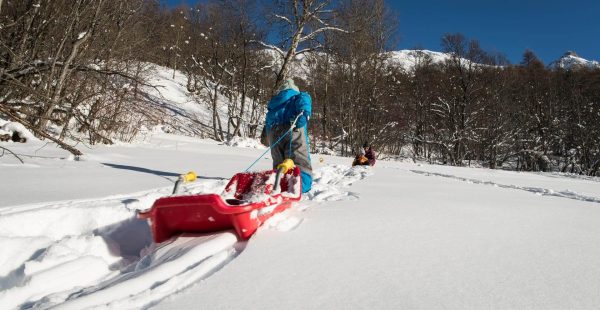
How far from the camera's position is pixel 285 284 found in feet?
5.32

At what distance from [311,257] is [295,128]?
261 centimetres

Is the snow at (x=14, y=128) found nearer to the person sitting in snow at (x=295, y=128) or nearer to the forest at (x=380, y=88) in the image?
the person sitting in snow at (x=295, y=128)

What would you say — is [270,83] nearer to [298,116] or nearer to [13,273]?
[298,116]

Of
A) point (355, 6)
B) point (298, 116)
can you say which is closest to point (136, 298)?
point (298, 116)

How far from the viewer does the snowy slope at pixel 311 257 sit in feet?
4.90

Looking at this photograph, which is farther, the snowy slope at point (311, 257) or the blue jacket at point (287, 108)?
the blue jacket at point (287, 108)

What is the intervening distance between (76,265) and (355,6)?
17.7m

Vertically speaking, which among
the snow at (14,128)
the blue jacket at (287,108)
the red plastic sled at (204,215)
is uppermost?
the blue jacket at (287,108)

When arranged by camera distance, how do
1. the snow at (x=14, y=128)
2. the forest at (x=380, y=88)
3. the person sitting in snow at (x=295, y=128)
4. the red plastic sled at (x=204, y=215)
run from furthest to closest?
the forest at (x=380, y=88) < the snow at (x=14, y=128) < the person sitting in snow at (x=295, y=128) < the red plastic sled at (x=204, y=215)

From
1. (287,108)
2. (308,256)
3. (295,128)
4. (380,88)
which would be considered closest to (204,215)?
(308,256)

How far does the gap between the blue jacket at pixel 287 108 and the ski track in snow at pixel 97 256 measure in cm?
143

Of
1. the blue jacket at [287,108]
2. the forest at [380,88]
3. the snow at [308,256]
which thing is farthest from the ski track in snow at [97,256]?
the forest at [380,88]

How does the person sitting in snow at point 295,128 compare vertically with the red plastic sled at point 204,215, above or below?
above

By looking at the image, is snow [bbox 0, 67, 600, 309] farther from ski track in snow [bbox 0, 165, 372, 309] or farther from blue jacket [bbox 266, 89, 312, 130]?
blue jacket [bbox 266, 89, 312, 130]
